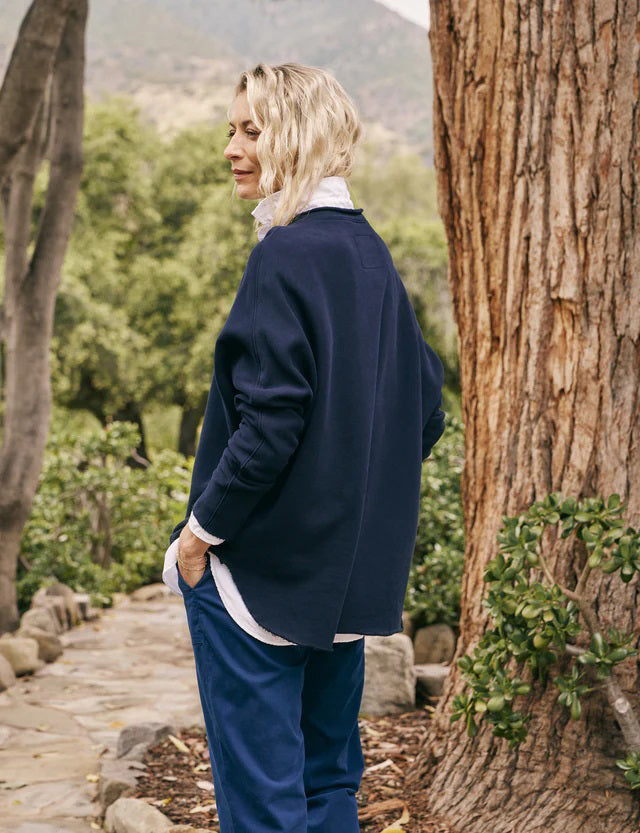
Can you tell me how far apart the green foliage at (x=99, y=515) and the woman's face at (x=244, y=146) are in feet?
21.9

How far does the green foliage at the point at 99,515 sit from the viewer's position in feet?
28.5

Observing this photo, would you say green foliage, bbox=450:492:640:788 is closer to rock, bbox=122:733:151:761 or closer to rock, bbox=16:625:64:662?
rock, bbox=122:733:151:761

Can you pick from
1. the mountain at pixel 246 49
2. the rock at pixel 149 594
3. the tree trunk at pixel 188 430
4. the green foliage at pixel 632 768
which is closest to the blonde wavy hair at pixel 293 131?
the green foliage at pixel 632 768

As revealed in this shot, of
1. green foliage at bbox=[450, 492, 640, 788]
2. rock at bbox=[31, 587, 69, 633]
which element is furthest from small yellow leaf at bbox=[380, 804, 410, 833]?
rock at bbox=[31, 587, 69, 633]

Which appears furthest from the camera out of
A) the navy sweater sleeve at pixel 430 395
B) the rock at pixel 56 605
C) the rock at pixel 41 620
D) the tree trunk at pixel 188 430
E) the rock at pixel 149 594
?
the tree trunk at pixel 188 430

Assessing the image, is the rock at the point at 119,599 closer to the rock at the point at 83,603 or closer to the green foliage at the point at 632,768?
the rock at the point at 83,603

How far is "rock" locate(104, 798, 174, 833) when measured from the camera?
326cm

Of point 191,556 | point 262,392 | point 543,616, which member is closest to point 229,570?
point 191,556

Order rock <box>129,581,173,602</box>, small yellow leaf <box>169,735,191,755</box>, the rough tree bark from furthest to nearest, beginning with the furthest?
rock <box>129,581,173,602</box> → the rough tree bark → small yellow leaf <box>169,735,191,755</box>

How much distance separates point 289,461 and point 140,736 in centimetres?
262

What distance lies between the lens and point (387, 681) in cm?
469

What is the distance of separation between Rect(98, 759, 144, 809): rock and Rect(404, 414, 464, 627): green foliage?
2271 mm

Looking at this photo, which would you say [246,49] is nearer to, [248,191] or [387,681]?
[387,681]

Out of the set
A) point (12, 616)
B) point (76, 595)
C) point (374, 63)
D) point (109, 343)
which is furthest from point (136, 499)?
point (374, 63)
